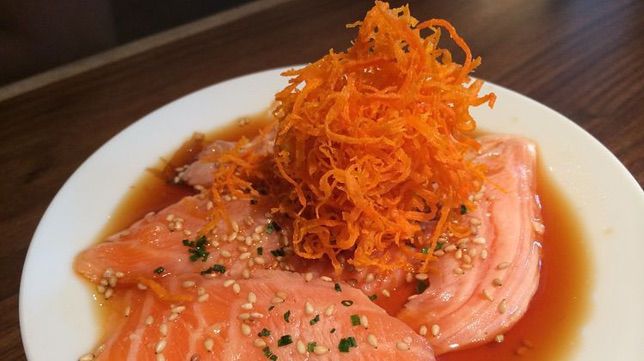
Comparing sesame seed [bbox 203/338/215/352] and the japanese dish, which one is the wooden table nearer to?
the japanese dish

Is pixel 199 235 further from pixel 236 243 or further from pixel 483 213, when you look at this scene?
pixel 483 213

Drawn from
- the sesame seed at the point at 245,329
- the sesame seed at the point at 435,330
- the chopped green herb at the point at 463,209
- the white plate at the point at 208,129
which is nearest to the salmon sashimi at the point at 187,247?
the white plate at the point at 208,129

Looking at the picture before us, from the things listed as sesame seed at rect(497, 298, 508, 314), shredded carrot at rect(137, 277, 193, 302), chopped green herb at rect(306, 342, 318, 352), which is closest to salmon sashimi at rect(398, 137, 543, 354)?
sesame seed at rect(497, 298, 508, 314)

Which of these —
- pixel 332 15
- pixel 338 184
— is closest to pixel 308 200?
pixel 338 184

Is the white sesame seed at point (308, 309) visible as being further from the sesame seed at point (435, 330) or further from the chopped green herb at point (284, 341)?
the sesame seed at point (435, 330)

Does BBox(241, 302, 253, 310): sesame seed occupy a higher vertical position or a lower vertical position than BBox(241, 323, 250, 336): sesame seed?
higher
